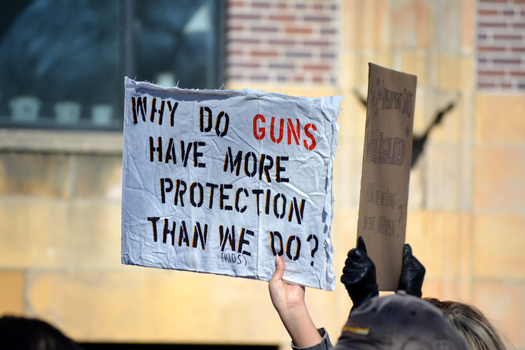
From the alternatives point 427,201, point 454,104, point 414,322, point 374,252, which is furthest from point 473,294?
point 414,322

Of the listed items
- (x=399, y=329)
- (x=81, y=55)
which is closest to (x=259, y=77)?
(x=81, y=55)

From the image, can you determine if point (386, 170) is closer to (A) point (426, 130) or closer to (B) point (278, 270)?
(B) point (278, 270)

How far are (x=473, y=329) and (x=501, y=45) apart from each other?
4.34 meters

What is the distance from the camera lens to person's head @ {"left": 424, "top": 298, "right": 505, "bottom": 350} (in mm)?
2258

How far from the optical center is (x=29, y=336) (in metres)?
1.52

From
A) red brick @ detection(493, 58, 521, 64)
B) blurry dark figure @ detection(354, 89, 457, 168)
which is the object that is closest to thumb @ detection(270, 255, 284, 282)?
blurry dark figure @ detection(354, 89, 457, 168)

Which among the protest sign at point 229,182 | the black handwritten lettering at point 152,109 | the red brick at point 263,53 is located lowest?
the protest sign at point 229,182

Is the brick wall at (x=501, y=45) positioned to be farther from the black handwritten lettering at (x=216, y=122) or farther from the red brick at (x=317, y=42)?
the black handwritten lettering at (x=216, y=122)

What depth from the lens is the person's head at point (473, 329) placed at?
2258 millimetres

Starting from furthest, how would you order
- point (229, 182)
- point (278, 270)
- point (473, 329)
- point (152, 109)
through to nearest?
1. point (152, 109)
2. point (229, 182)
3. point (278, 270)
4. point (473, 329)

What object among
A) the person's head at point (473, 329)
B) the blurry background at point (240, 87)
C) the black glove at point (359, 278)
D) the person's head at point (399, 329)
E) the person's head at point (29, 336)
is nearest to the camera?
the person's head at point (29, 336)

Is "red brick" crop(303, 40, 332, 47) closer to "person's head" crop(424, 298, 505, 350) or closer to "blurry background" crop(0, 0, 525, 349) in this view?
"blurry background" crop(0, 0, 525, 349)

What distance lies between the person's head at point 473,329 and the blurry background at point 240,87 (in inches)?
136

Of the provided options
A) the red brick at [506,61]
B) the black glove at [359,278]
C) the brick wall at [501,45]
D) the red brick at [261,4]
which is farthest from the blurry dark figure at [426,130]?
the black glove at [359,278]
